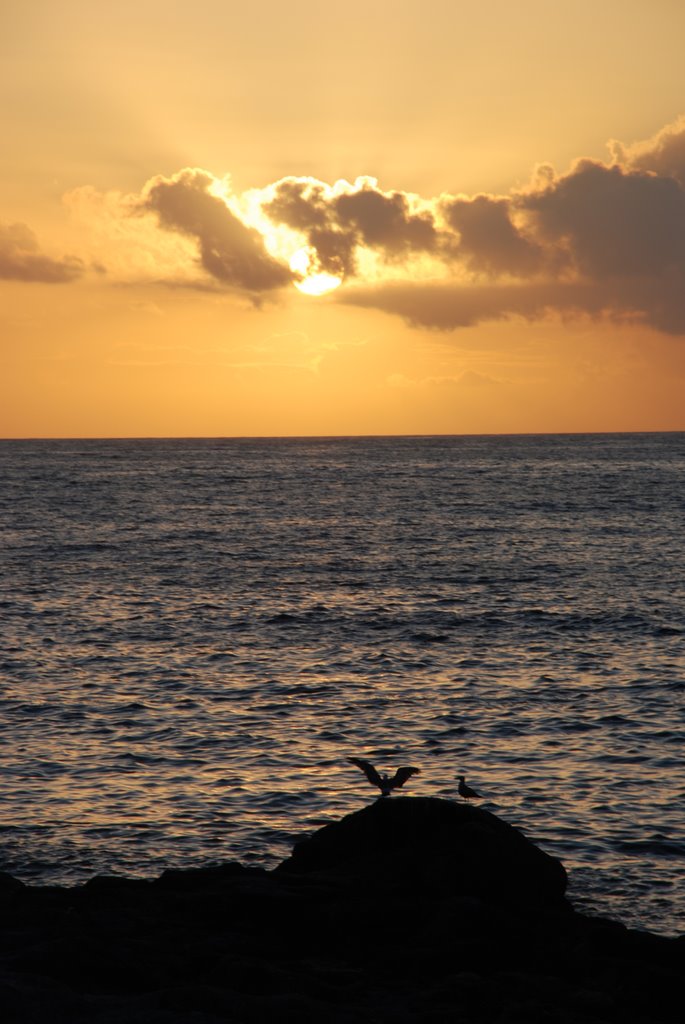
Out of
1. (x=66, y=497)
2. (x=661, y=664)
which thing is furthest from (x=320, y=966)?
(x=66, y=497)

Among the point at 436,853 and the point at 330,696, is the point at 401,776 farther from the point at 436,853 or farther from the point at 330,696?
the point at 330,696

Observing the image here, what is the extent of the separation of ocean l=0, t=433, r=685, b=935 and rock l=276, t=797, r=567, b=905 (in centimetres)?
190

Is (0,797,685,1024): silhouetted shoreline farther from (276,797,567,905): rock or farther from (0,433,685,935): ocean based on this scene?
(0,433,685,935): ocean

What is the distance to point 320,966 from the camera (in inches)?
568

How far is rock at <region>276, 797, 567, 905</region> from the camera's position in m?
16.9

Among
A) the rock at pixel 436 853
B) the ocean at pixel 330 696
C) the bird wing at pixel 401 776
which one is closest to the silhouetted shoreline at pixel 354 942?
the rock at pixel 436 853

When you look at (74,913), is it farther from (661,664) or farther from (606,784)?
(661,664)

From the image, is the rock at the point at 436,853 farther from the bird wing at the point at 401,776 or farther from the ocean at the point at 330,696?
the ocean at the point at 330,696

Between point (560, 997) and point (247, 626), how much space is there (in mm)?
31665

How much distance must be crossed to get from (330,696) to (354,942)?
17.1 metres

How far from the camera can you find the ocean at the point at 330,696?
2138cm

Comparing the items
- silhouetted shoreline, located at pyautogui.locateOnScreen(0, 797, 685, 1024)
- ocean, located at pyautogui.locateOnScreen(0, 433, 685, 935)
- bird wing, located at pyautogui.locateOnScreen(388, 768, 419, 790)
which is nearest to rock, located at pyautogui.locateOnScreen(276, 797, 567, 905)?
silhouetted shoreline, located at pyautogui.locateOnScreen(0, 797, 685, 1024)

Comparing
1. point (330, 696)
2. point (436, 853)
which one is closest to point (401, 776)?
point (436, 853)

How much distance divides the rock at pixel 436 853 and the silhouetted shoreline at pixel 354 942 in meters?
0.02
